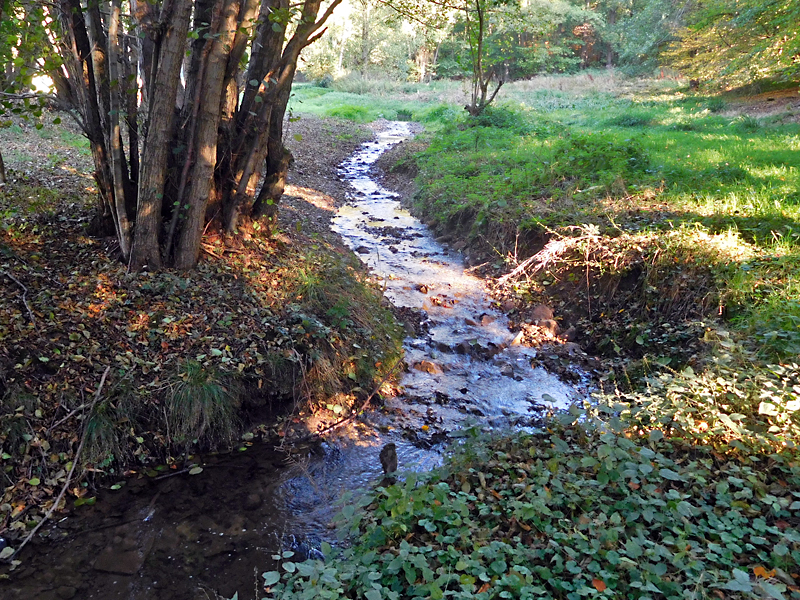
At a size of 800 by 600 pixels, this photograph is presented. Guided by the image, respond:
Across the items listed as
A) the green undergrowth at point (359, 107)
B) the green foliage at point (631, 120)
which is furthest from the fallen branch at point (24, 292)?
the green undergrowth at point (359, 107)

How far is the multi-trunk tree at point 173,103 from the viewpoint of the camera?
17.6ft

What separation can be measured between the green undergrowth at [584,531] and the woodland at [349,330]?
0.02 metres

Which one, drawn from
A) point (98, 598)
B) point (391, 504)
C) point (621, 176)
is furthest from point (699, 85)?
point (98, 598)

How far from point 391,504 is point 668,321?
445 cm

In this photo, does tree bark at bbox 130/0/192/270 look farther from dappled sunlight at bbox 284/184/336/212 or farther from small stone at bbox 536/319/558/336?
dappled sunlight at bbox 284/184/336/212

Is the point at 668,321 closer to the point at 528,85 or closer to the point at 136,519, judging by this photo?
the point at 136,519

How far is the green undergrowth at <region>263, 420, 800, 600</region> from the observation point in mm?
2838

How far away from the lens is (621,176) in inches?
384

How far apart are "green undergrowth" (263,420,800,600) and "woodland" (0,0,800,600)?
0.02 meters

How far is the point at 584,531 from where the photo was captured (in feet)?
10.8

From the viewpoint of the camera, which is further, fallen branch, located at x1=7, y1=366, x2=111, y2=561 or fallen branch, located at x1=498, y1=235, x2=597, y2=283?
fallen branch, located at x1=498, y1=235, x2=597, y2=283

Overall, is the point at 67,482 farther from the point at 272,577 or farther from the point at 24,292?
the point at 272,577

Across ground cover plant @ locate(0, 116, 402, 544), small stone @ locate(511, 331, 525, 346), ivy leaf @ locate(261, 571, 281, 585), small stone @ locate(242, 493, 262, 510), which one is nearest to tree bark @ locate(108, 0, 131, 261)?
ground cover plant @ locate(0, 116, 402, 544)

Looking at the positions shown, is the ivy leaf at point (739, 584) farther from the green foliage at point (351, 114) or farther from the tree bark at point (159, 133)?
the green foliage at point (351, 114)
